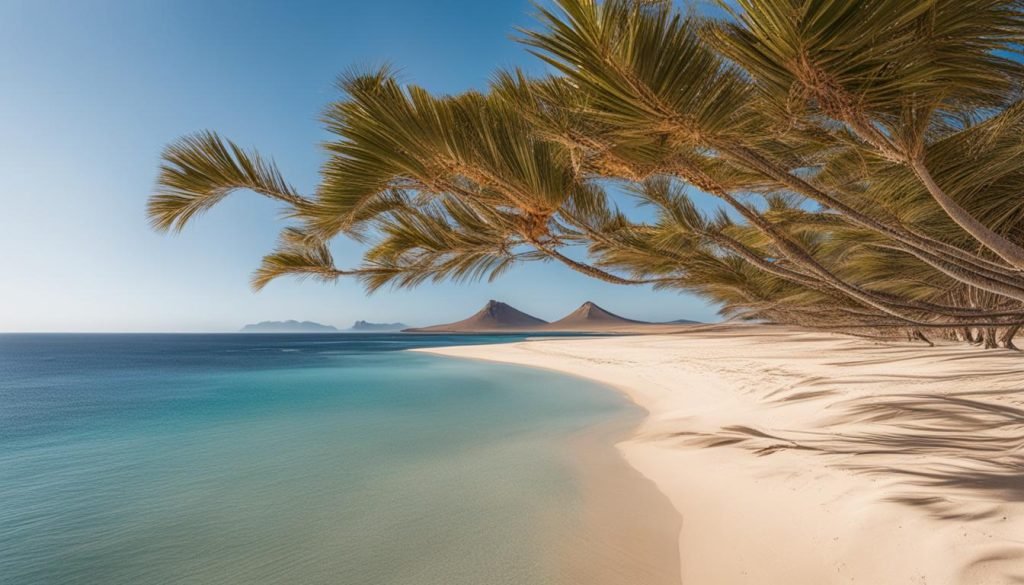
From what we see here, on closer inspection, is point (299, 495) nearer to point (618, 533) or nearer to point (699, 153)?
point (618, 533)

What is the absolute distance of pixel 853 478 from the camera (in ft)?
8.78

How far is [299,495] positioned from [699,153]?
3.89 metres

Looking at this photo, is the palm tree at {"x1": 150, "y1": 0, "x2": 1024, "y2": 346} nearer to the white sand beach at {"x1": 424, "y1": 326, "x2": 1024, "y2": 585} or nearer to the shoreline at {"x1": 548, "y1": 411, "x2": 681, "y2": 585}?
the white sand beach at {"x1": 424, "y1": 326, "x2": 1024, "y2": 585}

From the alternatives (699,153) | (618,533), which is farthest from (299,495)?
(699,153)

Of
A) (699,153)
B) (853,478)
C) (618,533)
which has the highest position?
(699,153)

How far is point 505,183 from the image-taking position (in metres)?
1.77

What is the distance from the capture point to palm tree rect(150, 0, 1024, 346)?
3.79 feet

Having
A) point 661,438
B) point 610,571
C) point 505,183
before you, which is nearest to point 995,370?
point 661,438

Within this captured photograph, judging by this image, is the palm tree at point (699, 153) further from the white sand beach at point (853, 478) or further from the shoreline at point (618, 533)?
the shoreline at point (618, 533)

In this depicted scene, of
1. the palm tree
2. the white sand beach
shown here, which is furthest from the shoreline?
the palm tree

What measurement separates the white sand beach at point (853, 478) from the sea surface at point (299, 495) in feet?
3.06

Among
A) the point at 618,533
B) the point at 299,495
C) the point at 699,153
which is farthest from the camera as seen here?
the point at 299,495

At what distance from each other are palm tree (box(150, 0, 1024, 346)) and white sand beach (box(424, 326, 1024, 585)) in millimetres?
864

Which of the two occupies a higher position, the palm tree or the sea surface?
the palm tree
